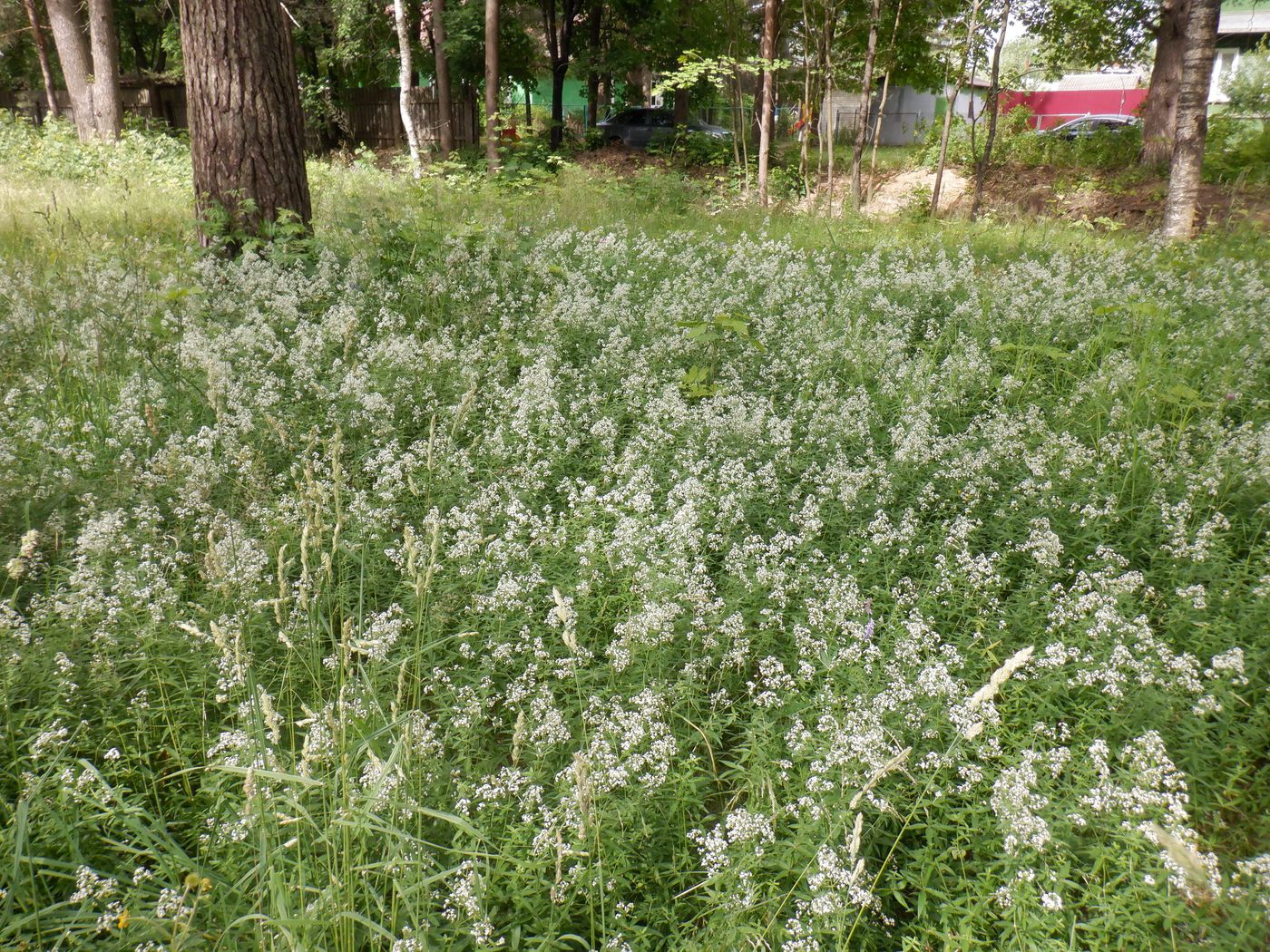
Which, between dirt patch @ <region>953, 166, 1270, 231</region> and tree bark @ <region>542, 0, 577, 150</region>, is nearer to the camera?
dirt patch @ <region>953, 166, 1270, 231</region>

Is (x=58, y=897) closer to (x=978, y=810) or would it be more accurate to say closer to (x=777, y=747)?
(x=777, y=747)

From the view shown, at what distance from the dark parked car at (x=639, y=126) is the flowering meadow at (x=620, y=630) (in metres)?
24.9

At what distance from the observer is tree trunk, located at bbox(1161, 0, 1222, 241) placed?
1030 centimetres

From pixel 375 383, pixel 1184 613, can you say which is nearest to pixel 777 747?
pixel 1184 613

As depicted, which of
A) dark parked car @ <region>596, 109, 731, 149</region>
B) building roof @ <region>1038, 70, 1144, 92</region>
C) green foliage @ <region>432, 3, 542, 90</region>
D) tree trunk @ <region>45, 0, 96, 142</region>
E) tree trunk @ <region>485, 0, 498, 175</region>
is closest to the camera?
tree trunk @ <region>485, 0, 498, 175</region>

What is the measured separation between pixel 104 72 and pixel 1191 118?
73.1 ft

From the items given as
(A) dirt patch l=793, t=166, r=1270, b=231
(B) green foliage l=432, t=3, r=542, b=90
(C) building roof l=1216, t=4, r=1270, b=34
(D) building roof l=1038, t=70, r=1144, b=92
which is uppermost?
(C) building roof l=1216, t=4, r=1270, b=34

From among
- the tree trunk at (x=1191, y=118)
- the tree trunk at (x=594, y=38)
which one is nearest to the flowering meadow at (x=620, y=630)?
the tree trunk at (x=1191, y=118)

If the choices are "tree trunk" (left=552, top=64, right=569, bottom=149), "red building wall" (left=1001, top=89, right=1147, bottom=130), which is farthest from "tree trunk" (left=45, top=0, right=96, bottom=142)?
"red building wall" (left=1001, top=89, right=1147, bottom=130)

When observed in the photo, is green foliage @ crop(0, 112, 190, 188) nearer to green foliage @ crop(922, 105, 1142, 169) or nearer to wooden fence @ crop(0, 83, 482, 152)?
wooden fence @ crop(0, 83, 482, 152)

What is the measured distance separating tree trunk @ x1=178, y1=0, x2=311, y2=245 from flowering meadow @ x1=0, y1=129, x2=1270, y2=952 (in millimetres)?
1253

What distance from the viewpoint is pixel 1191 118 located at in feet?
36.0

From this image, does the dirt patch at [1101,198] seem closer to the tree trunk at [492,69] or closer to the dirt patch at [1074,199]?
the dirt patch at [1074,199]

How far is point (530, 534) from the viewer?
4031 mm
